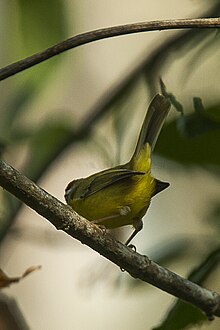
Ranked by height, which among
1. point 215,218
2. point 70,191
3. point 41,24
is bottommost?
point 70,191

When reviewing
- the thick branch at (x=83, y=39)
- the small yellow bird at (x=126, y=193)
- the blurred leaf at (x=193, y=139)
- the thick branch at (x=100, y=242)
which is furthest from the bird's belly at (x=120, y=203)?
the thick branch at (x=83, y=39)

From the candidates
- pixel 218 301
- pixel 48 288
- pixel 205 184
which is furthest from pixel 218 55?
pixel 48 288

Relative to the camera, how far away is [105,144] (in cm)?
106

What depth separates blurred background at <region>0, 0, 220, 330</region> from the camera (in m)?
0.86

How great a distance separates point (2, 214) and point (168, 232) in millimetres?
359

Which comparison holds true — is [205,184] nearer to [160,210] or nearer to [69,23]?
[160,210]

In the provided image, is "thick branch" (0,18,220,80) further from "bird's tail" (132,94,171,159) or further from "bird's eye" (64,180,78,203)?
"bird's eye" (64,180,78,203)

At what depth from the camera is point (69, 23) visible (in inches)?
36.4

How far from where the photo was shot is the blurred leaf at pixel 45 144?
102 centimetres

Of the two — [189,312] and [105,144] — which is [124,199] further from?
[189,312]

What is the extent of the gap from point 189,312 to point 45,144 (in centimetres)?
37

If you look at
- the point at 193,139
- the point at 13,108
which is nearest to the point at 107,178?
the point at 193,139

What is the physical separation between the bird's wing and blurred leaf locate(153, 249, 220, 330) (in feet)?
0.53

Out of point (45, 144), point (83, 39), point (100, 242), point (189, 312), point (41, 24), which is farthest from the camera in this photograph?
point (45, 144)
